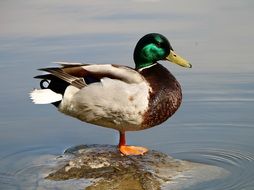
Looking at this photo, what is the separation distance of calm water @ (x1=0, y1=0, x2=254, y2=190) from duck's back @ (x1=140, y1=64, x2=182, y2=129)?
0.26 meters

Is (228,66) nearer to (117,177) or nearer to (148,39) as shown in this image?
(148,39)

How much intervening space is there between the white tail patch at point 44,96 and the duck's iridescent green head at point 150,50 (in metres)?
0.69

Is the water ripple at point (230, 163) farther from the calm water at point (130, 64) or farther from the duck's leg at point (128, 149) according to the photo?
the duck's leg at point (128, 149)

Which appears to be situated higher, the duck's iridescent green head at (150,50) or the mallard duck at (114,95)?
the duck's iridescent green head at (150,50)

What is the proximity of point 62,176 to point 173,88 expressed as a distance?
1.08m

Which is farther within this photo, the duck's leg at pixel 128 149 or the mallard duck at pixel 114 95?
the duck's leg at pixel 128 149

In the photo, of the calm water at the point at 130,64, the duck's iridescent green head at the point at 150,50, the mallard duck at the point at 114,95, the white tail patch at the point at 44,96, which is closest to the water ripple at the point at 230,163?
the calm water at the point at 130,64

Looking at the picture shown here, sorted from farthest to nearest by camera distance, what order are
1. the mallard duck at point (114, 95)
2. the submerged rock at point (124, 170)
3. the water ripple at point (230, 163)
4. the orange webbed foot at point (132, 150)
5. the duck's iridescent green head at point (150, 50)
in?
the duck's iridescent green head at point (150, 50)
the orange webbed foot at point (132, 150)
the mallard duck at point (114, 95)
the submerged rock at point (124, 170)
the water ripple at point (230, 163)

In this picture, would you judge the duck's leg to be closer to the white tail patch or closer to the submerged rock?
the submerged rock

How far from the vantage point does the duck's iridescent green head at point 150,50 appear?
5109 millimetres

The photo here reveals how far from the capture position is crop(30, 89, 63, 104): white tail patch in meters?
4.79

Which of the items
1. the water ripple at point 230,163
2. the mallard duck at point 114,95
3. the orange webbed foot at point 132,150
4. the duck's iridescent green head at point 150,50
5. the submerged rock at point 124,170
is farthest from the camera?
the duck's iridescent green head at point 150,50

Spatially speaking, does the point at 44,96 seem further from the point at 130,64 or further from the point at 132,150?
the point at 130,64

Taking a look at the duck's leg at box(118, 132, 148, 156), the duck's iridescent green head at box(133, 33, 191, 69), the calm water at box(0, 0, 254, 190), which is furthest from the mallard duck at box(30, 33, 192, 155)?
the calm water at box(0, 0, 254, 190)
